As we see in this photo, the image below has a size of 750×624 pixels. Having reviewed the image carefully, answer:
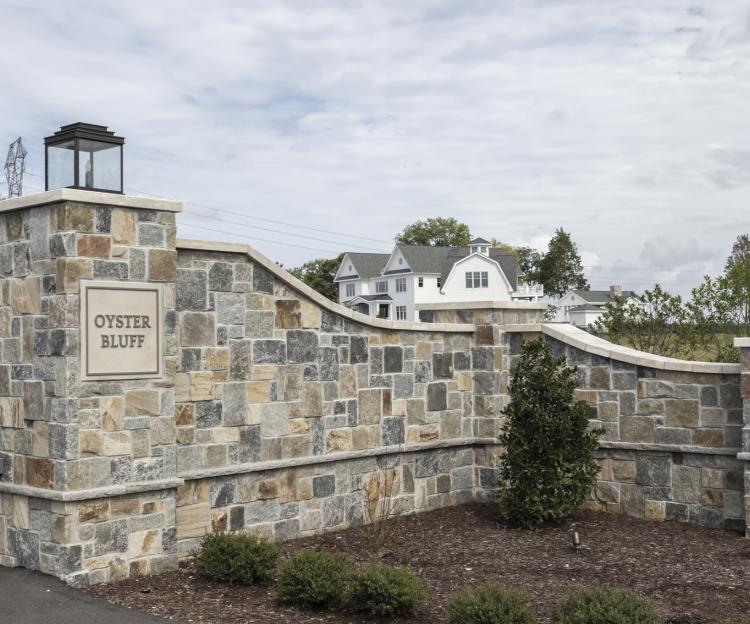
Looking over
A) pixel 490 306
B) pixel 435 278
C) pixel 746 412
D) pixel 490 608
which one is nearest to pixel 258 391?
pixel 490 306

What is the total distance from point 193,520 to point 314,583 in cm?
213

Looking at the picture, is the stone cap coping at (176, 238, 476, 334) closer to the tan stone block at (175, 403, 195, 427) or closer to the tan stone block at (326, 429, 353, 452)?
the tan stone block at (326, 429, 353, 452)

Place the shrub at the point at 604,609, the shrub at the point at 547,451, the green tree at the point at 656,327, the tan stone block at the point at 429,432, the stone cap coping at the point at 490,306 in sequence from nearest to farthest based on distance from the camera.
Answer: the shrub at the point at 604,609 < the shrub at the point at 547,451 < the tan stone block at the point at 429,432 < the stone cap coping at the point at 490,306 < the green tree at the point at 656,327

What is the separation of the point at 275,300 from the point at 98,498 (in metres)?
2.68

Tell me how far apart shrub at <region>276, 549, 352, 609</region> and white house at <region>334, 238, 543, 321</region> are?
5630cm

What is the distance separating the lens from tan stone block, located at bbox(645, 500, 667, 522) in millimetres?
10633

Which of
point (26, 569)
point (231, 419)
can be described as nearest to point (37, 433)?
point (26, 569)

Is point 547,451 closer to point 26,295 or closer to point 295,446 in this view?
point 295,446

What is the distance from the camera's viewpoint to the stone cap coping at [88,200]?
7.77 metres

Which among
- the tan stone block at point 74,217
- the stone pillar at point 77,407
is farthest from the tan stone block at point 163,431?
the tan stone block at point 74,217

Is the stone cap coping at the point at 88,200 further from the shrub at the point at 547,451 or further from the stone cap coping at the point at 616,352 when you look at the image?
the stone cap coping at the point at 616,352

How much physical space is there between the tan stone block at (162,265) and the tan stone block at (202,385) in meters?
0.99

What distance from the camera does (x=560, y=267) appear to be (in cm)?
8494

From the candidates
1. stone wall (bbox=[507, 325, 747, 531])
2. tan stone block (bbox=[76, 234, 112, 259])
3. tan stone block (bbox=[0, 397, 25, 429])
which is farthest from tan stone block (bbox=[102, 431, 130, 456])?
stone wall (bbox=[507, 325, 747, 531])
